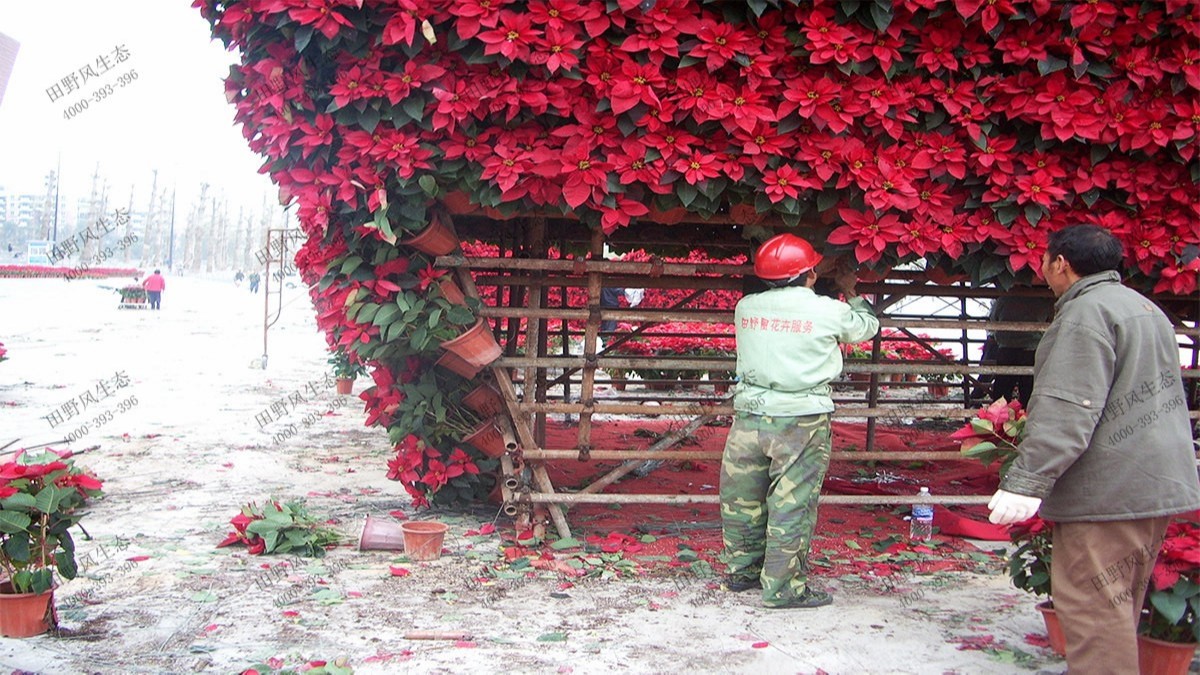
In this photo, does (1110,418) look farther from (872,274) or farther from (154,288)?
(154,288)

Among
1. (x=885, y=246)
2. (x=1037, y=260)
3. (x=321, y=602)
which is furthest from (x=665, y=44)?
(x=321, y=602)

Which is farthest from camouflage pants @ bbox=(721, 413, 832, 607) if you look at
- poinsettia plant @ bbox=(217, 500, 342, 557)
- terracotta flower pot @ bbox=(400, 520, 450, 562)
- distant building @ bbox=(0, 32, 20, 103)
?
distant building @ bbox=(0, 32, 20, 103)

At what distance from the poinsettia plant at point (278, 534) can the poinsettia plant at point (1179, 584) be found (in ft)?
12.8

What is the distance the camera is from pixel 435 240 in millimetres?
4945

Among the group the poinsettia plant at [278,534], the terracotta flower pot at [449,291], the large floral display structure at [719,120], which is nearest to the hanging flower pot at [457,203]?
the large floral display structure at [719,120]

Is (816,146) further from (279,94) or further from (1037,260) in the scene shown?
(279,94)

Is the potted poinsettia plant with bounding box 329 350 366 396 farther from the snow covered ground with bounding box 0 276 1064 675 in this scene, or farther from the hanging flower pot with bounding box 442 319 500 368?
the hanging flower pot with bounding box 442 319 500 368

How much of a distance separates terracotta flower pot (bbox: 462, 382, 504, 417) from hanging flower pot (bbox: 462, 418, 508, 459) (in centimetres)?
6

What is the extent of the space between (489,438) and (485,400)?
0.22 m

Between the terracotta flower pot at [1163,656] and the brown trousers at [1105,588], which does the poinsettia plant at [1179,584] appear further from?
the brown trousers at [1105,588]

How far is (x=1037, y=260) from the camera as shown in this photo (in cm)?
487

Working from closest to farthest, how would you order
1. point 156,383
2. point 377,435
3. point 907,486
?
1. point 907,486
2. point 377,435
3. point 156,383

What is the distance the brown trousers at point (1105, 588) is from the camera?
9.94 ft

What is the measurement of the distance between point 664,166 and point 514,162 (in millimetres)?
726
